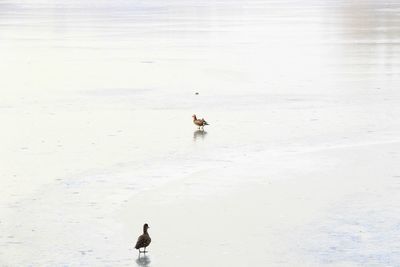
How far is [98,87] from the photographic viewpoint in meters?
26.7

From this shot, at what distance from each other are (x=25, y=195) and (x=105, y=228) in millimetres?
2092

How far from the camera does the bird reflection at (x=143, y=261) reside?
1135 cm

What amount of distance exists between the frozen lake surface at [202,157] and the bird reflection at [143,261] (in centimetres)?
7

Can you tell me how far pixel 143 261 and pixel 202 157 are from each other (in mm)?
5660

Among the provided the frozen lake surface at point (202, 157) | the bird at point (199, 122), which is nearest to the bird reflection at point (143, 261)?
the frozen lake surface at point (202, 157)

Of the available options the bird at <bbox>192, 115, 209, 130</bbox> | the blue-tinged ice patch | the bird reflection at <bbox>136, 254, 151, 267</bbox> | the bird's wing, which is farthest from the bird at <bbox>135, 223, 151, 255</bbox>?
the bird at <bbox>192, 115, 209, 130</bbox>

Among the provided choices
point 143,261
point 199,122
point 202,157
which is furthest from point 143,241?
point 199,122

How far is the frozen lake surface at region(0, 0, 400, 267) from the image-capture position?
12.1 meters

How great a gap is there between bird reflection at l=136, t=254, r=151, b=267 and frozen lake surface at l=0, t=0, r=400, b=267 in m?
0.07

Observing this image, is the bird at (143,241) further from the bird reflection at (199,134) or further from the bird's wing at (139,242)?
the bird reflection at (199,134)

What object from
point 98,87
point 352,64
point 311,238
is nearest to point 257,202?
point 311,238

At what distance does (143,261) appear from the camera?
11.5m

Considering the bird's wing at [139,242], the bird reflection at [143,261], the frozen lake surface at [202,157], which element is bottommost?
the bird reflection at [143,261]

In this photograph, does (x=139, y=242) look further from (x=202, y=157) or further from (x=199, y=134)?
(x=199, y=134)
